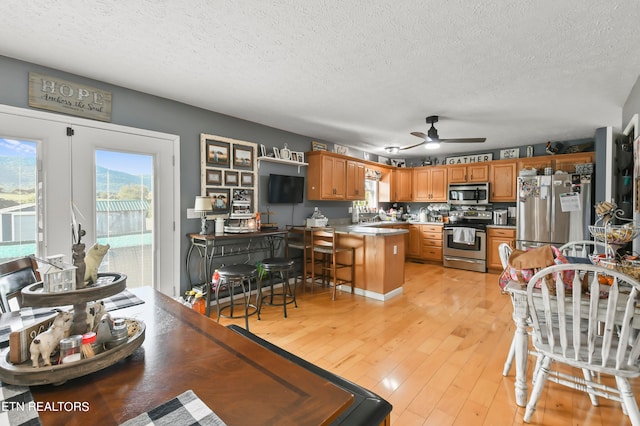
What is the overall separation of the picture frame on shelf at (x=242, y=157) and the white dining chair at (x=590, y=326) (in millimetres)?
3424

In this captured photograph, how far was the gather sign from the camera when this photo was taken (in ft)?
8.10

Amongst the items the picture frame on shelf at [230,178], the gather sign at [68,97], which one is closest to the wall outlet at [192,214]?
the picture frame on shelf at [230,178]

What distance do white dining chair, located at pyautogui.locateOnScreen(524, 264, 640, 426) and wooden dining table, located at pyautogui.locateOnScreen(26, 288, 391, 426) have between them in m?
1.50

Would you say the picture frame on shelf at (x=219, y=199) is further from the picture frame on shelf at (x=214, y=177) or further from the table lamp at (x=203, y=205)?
the table lamp at (x=203, y=205)

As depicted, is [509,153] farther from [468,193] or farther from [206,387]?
[206,387]

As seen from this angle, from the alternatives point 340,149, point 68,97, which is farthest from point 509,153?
point 68,97

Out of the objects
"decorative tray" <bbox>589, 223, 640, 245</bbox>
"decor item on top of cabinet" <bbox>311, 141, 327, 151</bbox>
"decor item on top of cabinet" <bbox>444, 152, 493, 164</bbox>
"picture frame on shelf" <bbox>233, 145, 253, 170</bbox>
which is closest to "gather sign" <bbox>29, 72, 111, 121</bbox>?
"picture frame on shelf" <bbox>233, 145, 253, 170</bbox>

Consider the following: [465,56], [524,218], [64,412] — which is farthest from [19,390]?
[524,218]

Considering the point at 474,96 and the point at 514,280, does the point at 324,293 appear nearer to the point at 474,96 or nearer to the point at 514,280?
the point at 514,280

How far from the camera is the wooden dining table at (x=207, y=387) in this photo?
0.65 m

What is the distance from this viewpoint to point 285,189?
4516mm

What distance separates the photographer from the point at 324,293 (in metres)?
4.23

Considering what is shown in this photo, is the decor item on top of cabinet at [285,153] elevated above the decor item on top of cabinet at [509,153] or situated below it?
below

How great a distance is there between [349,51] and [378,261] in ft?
8.65
